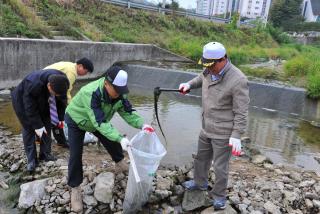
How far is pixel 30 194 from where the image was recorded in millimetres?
3668

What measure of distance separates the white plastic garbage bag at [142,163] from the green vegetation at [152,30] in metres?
7.75

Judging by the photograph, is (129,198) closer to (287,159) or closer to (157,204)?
(157,204)

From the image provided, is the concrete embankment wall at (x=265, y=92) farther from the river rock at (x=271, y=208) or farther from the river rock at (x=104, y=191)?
the river rock at (x=104, y=191)

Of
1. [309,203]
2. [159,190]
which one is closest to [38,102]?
[159,190]

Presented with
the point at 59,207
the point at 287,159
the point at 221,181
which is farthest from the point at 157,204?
the point at 287,159

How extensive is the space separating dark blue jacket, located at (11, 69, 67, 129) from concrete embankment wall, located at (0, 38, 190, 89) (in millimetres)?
4677

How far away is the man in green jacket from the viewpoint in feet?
9.84

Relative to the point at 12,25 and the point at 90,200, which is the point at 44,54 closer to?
the point at 12,25

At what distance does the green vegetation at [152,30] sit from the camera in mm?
11375

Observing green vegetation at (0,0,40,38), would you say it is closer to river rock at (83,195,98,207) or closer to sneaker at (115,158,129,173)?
sneaker at (115,158,129,173)

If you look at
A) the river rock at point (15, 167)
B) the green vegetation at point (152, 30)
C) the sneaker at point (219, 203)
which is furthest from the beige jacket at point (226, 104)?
the green vegetation at point (152, 30)

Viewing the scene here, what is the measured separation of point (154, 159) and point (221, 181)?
2.64ft

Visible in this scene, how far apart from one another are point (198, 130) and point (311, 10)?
245ft

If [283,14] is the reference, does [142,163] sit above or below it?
below
